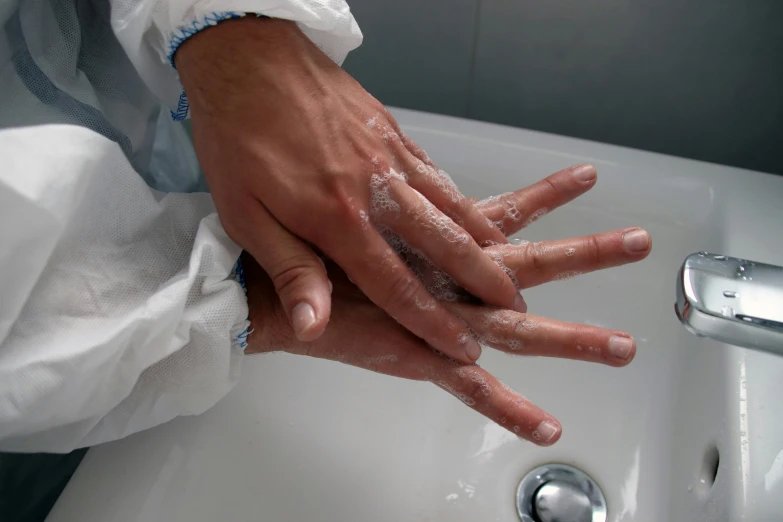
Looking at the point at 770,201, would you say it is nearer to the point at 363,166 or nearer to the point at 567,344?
the point at 567,344

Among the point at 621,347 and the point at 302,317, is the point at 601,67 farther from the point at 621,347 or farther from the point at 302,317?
the point at 302,317

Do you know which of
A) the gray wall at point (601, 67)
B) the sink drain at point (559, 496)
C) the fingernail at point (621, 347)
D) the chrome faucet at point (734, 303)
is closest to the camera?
the chrome faucet at point (734, 303)

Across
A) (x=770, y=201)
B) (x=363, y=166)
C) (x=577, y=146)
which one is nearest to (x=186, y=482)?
(x=363, y=166)

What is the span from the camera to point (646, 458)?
1.94 feet

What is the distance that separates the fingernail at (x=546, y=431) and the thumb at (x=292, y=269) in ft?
0.61

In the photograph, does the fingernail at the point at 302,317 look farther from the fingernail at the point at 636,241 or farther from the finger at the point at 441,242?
the fingernail at the point at 636,241

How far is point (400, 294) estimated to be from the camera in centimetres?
48

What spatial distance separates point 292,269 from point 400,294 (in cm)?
9

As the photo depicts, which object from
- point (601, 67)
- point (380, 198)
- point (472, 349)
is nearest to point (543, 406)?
point (472, 349)

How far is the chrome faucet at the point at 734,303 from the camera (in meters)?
0.36

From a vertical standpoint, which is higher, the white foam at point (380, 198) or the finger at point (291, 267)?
the white foam at point (380, 198)

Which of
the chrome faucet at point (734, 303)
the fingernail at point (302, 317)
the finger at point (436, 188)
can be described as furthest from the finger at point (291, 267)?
the chrome faucet at point (734, 303)

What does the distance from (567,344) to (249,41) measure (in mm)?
336

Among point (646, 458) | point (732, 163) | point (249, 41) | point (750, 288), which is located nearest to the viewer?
point (750, 288)
